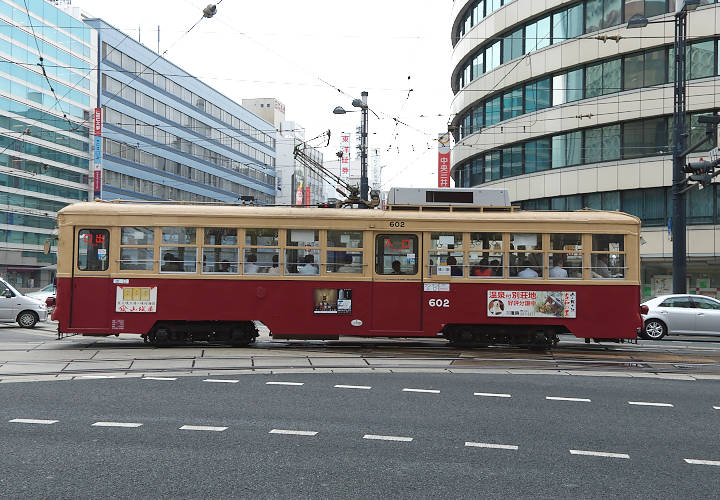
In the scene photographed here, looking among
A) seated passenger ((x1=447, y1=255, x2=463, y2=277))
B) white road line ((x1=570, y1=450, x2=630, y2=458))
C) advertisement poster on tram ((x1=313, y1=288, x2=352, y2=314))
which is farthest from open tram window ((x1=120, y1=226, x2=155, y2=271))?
white road line ((x1=570, y1=450, x2=630, y2=458))

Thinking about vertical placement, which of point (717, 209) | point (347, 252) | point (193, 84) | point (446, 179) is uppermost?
point (193, 84)

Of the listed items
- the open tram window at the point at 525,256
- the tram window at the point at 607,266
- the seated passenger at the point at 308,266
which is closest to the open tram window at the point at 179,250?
the seated passenger at the point at 308,266

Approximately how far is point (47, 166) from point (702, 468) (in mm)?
60315

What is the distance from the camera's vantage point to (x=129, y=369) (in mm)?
10656

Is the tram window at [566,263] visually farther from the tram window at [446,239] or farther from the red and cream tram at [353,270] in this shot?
the tram window at [446,239]

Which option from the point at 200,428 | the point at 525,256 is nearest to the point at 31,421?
the point at 200,428

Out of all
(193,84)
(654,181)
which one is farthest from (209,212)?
(193,84)

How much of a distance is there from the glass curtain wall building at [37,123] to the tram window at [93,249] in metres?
43.5

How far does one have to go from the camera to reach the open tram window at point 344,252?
14172 mm

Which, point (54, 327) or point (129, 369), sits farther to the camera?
point (54, 327)

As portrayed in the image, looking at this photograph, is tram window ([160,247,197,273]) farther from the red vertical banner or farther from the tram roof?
the red vertical banner

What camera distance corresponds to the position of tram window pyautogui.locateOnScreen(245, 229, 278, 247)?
46.0ft

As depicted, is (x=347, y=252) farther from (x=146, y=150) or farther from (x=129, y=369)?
(x=146, y=150)

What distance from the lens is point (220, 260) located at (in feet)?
46.0
